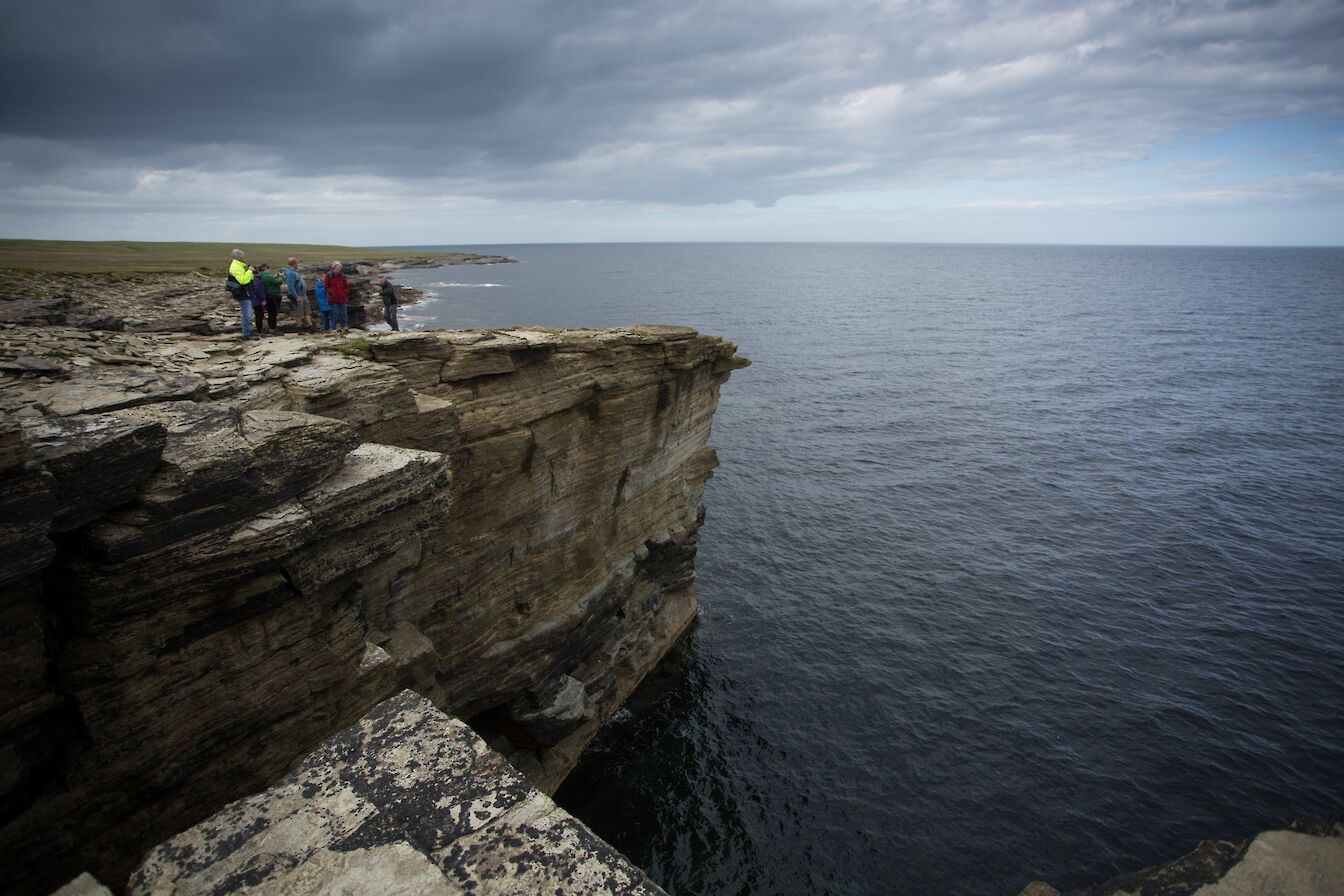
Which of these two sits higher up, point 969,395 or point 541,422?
point 541,422

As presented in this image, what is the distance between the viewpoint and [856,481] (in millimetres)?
48188

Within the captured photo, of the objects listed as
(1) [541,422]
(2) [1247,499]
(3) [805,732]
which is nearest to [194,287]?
(1) [541,422]

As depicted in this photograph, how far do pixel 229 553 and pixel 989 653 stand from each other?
3065cm

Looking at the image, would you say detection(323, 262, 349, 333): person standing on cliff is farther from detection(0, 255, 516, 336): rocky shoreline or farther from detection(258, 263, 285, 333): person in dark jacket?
detection(0, 255, 516, 336): rocky shoreline

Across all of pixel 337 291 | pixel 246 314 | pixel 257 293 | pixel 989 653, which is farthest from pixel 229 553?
pixel 989 653

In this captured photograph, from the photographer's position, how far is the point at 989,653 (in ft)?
100

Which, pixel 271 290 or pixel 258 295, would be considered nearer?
pixel 258 295

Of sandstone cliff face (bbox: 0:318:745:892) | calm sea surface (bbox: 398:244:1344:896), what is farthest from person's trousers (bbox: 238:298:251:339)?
calm sea surface (bbox: 398:244:1344:896)

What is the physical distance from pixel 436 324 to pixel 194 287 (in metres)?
33.4

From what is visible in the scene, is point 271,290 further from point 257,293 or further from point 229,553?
point 229,553

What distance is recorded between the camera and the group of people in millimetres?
21839

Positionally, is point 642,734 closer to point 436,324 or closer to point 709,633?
point 709,633

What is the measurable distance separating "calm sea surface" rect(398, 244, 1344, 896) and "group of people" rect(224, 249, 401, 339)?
800 inches

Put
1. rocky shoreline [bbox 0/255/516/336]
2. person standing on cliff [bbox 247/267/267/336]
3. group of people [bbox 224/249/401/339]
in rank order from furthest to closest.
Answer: person standing on cliff [bbox 247/267/267/336] → group of people [bbox 224/249/401/339] → rocky shoreline [bbox 0/255/516/336]
